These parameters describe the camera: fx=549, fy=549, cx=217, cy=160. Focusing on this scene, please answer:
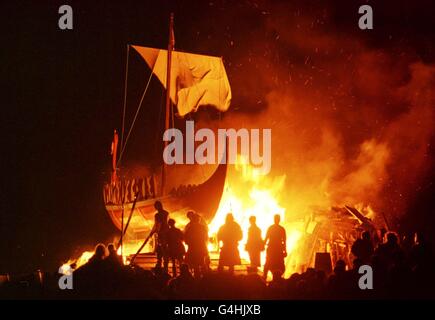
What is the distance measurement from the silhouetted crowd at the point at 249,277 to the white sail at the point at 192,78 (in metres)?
10.2

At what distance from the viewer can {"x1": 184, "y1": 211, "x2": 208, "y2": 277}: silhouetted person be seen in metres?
10.4

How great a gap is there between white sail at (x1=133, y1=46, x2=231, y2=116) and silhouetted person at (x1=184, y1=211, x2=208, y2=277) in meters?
9.96

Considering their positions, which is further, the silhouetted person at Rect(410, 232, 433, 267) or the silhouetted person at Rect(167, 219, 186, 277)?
the silhouetted person at Rect(167, 219, 186, 277)

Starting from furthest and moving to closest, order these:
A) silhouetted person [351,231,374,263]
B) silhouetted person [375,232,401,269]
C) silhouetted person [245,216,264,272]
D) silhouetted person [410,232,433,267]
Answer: silhouetted person [245,216,264,272]
silhouetted person [351,231,374,263]
silhouetted person [375,232,401,269]
silhouetted person [410,232,433,267]

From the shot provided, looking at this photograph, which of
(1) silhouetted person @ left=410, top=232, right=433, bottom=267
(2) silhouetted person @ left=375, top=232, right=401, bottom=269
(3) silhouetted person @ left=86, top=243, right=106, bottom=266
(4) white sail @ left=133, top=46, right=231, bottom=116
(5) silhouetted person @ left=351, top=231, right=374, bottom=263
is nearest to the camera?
(3) silhouetted person @ left=86, top=243, right=106, bottom=266

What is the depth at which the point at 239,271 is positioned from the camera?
36.8 feet

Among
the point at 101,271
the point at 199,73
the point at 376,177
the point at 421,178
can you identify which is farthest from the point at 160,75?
the point at 101,271

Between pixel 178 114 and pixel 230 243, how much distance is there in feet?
32.7

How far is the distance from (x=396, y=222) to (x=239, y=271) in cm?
800

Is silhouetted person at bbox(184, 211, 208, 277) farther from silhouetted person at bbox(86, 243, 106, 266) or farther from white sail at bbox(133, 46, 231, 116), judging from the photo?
Result: white sail at bbox(133, 46, 231, 116)

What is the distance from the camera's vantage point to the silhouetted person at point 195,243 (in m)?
10.4

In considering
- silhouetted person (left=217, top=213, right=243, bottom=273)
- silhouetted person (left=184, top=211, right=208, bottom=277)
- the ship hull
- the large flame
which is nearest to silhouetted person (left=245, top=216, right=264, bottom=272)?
silhouetted person (left=217, top=213, right=243, bottom=273)
